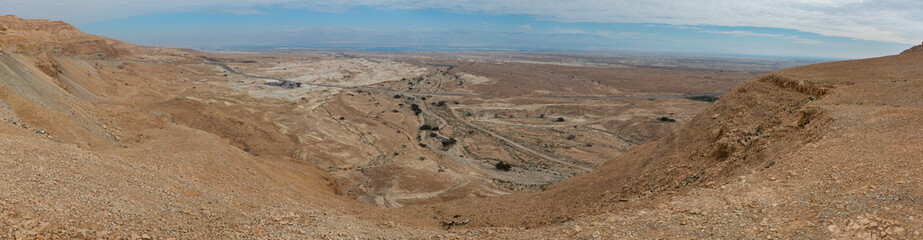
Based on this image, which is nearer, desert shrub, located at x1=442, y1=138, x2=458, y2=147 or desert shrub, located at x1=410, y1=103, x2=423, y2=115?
desert shrub, located at x1=442, y1=138, x2=458, y2=147

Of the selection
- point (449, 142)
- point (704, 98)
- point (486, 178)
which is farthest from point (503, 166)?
point (704, 98)

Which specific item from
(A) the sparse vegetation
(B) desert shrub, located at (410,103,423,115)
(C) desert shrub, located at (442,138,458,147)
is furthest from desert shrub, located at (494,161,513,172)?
(A) the sparse vegetation

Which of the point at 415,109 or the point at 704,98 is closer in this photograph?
the point at 415,109

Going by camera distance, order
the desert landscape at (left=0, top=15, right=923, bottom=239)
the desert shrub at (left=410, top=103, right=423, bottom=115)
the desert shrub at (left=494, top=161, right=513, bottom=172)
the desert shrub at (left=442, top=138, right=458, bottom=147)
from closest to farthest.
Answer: the desert landscape at (left=0, top=15, right=923, bottom=239)
the desert shrub at (left=494, top=161, right=513, bottom=172)
the desert shrub at (left=442, top=138, right=458, bottom=147)
the desert shrub at (left=410, top=103, right=423, bottom=115)

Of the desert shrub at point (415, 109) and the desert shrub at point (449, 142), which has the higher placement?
the desert shrub at point (415, 109)

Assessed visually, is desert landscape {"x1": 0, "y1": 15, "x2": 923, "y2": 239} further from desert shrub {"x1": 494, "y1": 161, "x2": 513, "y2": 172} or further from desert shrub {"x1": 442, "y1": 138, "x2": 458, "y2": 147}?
desert shrub {"x1": 442, "y1": 138, "x2": 458, "y2": 147}

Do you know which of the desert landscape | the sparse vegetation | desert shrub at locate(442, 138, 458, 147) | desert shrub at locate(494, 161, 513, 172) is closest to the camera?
the desert landscape

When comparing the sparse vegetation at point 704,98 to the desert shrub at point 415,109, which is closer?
the desert shrub at point 415,109

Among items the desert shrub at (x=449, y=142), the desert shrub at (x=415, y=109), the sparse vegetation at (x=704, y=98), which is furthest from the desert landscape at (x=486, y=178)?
the sparse vegetation at (x=704, y=98)

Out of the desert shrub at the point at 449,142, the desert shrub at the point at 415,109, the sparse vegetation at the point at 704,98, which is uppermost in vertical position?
the sparse vegetation at the point at 704,98

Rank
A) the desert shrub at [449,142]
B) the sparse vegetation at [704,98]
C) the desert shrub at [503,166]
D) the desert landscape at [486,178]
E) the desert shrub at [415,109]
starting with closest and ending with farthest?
the desert landscape at [486,178]
the desert shrub at [503,166]
the desert shrub at [449,142]
the desert shrub at [415,109]
the sparse vegetation at [704,98]

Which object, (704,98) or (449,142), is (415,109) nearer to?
(449,142)

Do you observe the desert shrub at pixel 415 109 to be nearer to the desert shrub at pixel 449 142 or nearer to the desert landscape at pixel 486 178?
the desert shrub at pixel 449 142
